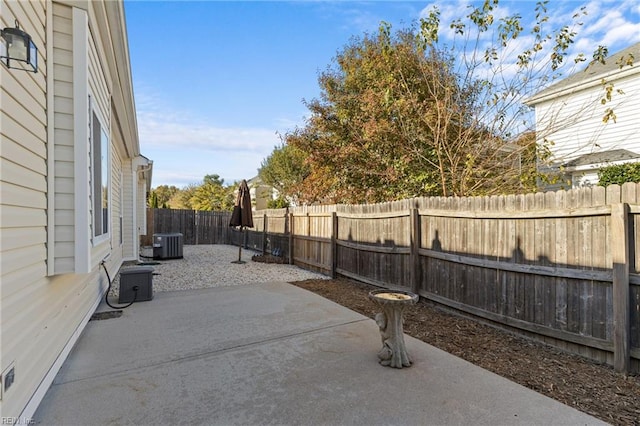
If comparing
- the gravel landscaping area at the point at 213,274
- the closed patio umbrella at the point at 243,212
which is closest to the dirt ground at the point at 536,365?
the gravel landscaping area at the point at 213,274

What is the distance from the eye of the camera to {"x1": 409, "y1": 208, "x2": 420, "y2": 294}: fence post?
5.42 metres

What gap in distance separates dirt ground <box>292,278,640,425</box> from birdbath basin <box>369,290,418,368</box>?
2.57 ft

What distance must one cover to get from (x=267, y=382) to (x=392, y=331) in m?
1.25

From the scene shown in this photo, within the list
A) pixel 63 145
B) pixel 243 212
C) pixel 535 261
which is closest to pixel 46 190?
pixel 63 145

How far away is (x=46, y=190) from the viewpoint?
2480 millimetres

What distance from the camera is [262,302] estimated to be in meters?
5.39

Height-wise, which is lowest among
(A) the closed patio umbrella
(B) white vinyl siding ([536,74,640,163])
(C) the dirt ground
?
(C) the dirt ground

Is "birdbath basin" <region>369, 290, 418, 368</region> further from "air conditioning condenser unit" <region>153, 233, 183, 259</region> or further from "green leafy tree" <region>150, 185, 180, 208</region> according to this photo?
"green leafy tree" <region>150, 185, 180, 208</region>

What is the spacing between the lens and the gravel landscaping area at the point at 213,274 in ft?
22.5

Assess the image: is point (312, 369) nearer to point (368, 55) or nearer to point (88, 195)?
point (88, 195)

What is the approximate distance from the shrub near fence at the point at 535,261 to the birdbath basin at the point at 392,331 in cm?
161

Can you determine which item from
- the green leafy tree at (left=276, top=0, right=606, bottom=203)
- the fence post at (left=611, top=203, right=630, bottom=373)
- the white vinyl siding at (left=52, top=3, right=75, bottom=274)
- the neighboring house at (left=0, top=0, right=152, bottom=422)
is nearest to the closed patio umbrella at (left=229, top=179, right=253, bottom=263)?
the green leafy tree at (left=276, top=0, right=606, bottom=203)

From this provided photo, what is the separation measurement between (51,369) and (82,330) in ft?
4.31

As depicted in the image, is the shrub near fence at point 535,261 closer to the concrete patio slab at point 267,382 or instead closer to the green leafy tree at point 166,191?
the concrete patio slab at point 267,382
